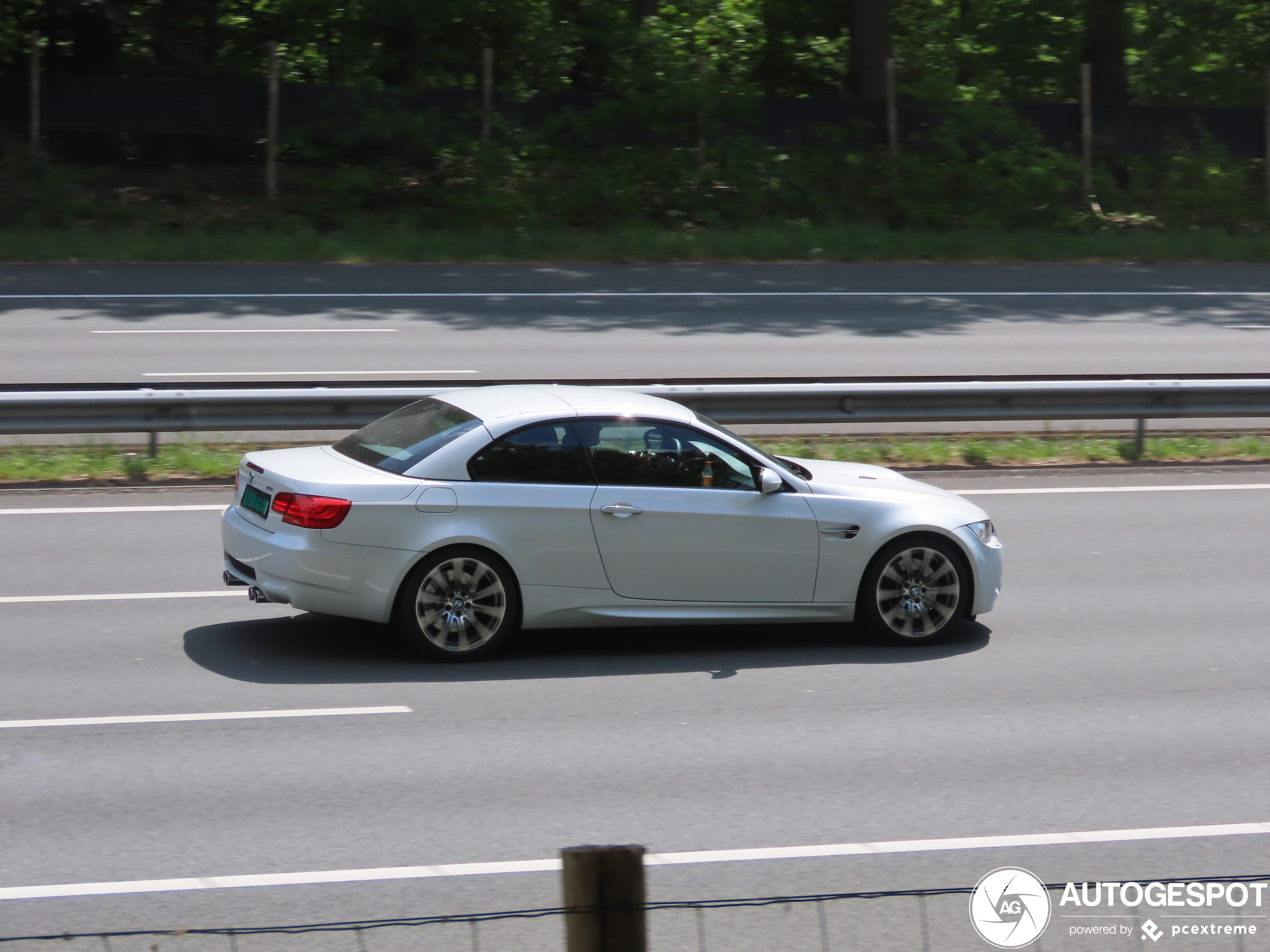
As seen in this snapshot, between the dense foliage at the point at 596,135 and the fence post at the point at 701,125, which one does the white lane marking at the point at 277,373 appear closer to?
the dense foliage at the point at 596,135

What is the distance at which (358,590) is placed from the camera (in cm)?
786

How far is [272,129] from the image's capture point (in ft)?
91.5

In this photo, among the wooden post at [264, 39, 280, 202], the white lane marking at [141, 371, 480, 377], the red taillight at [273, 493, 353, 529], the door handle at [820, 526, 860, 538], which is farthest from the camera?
the wooden post at [264, 39, 280, 202]

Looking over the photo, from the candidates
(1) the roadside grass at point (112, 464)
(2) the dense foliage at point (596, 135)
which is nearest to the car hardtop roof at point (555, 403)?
(1) the roadside grass at point (112, 464)

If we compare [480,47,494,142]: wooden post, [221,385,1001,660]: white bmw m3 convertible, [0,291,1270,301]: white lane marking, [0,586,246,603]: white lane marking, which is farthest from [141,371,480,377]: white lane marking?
[480,47,494,142]: wooden post

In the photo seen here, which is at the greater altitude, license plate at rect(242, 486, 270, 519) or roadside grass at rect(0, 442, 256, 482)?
license plate at rect(242, 486, 270, 519)

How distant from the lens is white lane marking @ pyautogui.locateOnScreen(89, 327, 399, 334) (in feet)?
57.8

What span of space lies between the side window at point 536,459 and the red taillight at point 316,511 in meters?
0.73

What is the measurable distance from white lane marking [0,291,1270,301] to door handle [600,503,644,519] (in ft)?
41.8

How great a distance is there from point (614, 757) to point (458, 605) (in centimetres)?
165

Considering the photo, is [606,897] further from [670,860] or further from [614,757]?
[614,757]

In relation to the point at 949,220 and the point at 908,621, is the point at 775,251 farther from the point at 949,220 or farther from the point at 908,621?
the point at 908,621

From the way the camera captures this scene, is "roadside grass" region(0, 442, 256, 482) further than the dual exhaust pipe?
Yes

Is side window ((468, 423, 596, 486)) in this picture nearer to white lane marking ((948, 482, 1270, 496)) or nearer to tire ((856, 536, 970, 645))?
tire ((856, 536, 970, 645))
